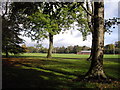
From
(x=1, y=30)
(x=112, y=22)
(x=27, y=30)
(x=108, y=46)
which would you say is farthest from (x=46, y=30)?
(x=108, y=46)

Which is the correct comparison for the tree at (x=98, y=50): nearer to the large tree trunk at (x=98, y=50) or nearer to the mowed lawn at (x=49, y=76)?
the large tree trunk at (x=98, y=50)

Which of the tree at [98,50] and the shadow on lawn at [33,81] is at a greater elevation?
the tree at [98,50]

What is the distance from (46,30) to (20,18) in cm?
554

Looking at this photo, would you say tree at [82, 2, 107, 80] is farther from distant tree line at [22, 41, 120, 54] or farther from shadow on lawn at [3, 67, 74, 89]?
distant tree line at [22, 41, 120, 54]

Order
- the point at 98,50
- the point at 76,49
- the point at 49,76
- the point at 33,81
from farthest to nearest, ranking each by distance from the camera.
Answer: the point at 76,49, the point at 49,76, the point at 98,50, the point at 33,81

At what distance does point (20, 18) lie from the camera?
83.6 ft

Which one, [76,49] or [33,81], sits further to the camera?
[76,49]

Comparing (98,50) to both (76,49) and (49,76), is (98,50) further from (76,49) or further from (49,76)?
(76,49)

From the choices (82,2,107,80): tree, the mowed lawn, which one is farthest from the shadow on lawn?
(82,2,107,80): tree

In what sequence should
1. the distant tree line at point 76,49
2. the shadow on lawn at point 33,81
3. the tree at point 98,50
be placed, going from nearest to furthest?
the shadow on lawn at point 33,81 → the tree at point 98,50 → the distant tree line at point 76,49

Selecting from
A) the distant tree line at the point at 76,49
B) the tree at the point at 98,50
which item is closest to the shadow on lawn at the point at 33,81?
the tree at the point at 98,50

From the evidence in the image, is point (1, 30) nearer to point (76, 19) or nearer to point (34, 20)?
point (34, 20)

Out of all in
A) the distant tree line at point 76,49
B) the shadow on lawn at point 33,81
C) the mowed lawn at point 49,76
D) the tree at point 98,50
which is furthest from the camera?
the distant tree line at point 76,49

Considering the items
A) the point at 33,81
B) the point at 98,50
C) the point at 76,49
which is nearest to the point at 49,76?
the point at 33,81
